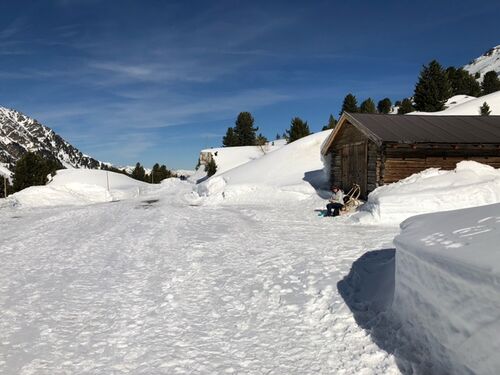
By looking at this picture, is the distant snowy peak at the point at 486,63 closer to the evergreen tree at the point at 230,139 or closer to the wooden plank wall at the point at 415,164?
the evergreen tree at the point at 230,139

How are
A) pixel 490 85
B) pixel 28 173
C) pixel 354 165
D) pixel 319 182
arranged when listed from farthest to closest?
pixel 490 85
pixel 28 173
pixel 319 182
pixel 354 165

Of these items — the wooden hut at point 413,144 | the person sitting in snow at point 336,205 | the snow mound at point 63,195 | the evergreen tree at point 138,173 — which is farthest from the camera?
the evergreen tree at point 138,173

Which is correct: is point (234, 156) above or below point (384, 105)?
below

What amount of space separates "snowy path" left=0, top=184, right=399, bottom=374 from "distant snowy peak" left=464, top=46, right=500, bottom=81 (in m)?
160

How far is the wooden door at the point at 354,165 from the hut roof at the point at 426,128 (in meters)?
1.33

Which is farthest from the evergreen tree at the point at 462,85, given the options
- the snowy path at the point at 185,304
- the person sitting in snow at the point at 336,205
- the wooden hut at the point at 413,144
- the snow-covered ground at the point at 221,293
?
the snowy path at the point at 185,304

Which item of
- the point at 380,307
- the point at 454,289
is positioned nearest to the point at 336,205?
the point at 380,307

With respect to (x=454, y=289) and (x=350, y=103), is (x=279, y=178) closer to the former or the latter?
(x=454, y=289)

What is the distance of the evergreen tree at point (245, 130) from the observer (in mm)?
83250

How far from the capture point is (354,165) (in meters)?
21.1

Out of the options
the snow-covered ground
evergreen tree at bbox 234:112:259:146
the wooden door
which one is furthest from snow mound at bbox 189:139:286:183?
the snow-covered ground

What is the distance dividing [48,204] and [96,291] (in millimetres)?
19923

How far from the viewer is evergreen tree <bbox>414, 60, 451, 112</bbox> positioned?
5134cm

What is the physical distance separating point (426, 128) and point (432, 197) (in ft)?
21.4
